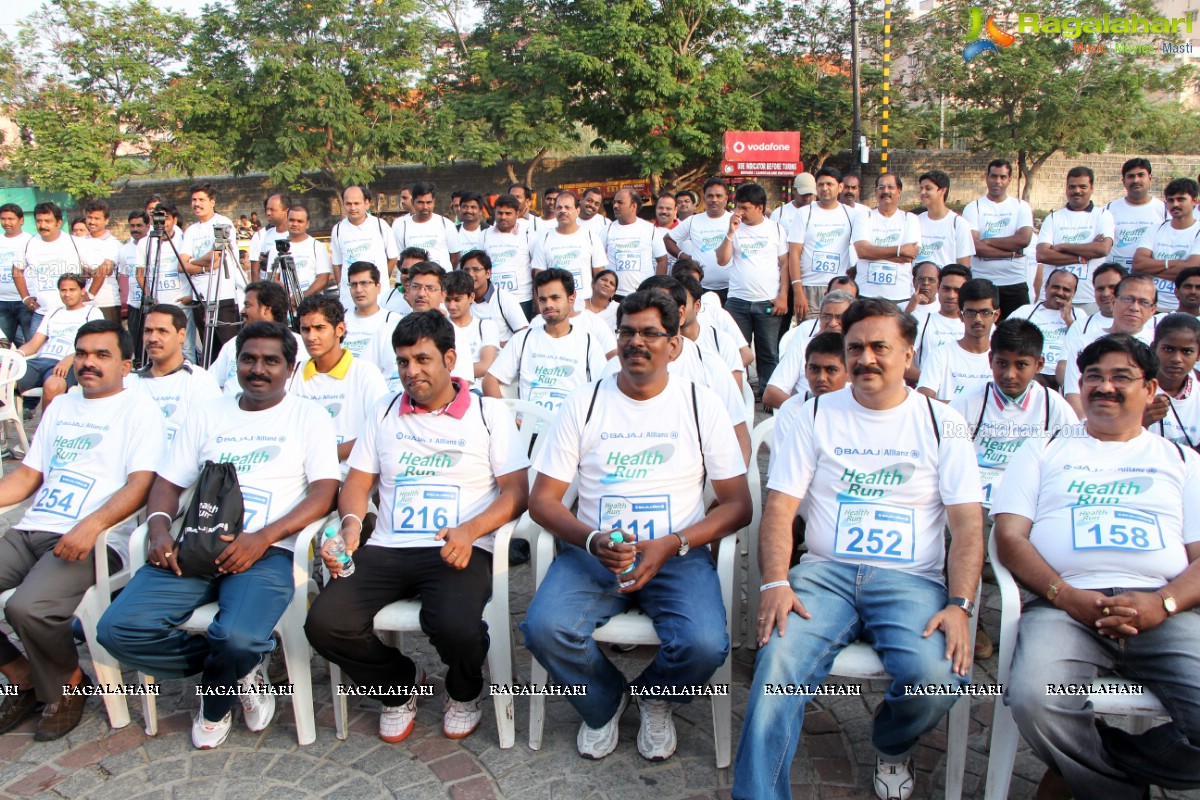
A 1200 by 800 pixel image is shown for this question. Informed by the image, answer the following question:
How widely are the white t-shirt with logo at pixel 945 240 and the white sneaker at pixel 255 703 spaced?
17.6ft

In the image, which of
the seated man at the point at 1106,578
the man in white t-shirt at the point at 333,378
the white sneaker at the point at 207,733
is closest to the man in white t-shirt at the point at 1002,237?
the seated man at the point at 1106,578

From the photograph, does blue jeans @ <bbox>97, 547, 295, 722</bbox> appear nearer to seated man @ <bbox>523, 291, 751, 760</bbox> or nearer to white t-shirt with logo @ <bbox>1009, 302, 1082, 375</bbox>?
seated man @ <bbox>523, 291, 751, 760</bbox>

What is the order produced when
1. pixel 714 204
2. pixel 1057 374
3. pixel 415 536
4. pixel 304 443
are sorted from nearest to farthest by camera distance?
pixel 415 536
pixel 304 443
pixel 1057 374
pixel 714 204

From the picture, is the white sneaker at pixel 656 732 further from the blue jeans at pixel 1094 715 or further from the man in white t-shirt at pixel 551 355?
the man in white t-shirt at pixel 551 355

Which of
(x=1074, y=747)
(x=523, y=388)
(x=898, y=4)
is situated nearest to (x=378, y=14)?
(x=898, y=4)

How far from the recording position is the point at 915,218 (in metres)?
6.65

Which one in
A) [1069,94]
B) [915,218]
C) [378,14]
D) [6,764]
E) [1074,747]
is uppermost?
[378,14]

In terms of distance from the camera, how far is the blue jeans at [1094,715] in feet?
7.81

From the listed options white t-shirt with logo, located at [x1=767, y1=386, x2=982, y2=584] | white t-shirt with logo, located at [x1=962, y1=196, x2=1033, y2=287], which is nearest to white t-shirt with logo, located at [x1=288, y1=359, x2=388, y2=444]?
white t-shirt with logo, located at [x1=767, y1=386, x2=982, y2=584]

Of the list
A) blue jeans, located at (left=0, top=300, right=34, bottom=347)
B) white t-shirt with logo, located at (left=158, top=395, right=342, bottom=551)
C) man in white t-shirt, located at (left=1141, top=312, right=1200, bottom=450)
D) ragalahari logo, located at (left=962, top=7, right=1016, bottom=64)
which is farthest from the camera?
ragalahari logo, located at (left=962, top=7, right=1016, bottom=64)

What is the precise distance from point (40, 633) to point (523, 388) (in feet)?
8.71

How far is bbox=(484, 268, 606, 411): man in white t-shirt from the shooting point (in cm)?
495

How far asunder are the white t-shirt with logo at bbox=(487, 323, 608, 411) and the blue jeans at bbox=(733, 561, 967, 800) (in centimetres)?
233

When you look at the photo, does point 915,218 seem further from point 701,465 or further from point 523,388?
point 701,465
